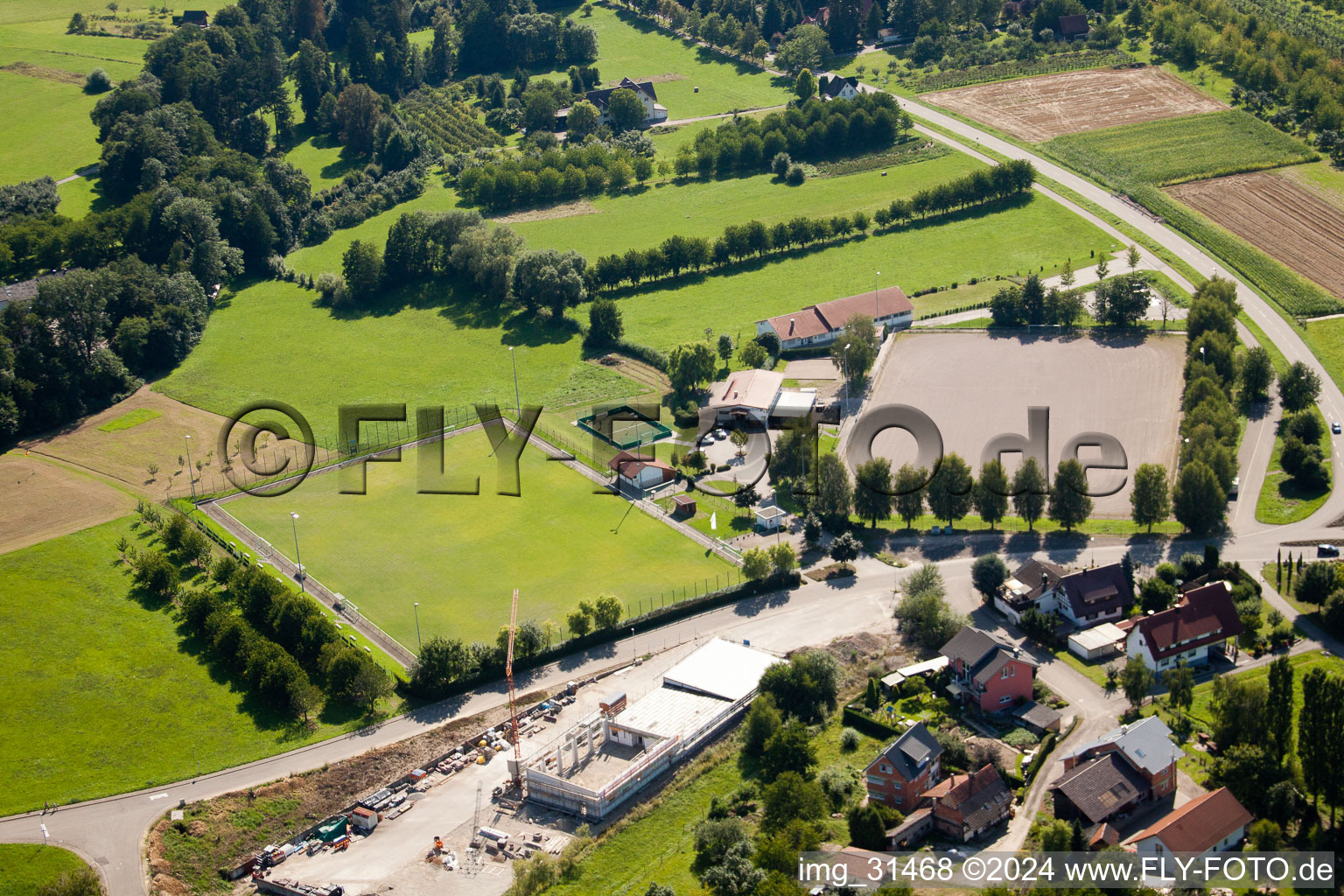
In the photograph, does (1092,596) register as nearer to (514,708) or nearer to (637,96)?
(514,708)

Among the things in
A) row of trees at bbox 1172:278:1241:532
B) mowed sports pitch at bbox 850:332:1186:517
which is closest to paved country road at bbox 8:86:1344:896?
row of trees at bbox 1172:278:1241:532

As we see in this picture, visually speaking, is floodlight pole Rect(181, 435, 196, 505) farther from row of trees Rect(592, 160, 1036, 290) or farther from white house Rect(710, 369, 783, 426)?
row of trees Rect(592, 160, 1036, 290)

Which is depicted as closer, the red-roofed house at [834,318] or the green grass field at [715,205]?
the red-roofed house at [834,318]

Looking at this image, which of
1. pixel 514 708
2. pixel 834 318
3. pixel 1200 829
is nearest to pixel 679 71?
pixel 834 318

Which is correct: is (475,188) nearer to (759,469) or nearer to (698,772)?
(759,469)

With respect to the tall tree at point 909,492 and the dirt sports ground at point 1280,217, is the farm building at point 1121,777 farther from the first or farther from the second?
the dirt sports ground at point 1280,217

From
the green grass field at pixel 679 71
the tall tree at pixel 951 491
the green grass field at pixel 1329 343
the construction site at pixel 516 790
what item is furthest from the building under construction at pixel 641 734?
the green grass field at pixel 679 71
